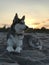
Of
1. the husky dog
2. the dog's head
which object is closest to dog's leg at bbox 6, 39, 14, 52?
the husky dog

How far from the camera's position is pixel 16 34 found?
57.1 feet

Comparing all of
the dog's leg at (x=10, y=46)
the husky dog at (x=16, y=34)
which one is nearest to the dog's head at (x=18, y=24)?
the husky dog at (x=16, y=34)

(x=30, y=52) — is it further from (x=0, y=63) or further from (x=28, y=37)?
(x=0, y=63)

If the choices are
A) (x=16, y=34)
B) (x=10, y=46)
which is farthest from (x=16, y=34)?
(x=10, y=46)

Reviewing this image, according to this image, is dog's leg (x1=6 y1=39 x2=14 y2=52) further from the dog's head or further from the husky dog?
the dog's head

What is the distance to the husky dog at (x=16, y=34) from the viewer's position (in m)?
17.2

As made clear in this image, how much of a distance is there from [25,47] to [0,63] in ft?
20.2

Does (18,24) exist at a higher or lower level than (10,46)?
higher

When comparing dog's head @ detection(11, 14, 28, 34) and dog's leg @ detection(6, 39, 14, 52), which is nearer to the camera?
dog's head @ detection(11, 14, 28, 34)

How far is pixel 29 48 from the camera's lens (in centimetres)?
2053

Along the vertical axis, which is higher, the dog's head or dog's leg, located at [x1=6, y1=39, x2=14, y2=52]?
the dog's head

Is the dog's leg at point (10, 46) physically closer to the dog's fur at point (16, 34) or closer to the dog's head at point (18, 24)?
the dog's fur at point (16, 34)

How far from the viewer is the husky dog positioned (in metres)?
17.2

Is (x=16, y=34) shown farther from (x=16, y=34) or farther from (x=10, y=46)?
(x=10, y=46)
